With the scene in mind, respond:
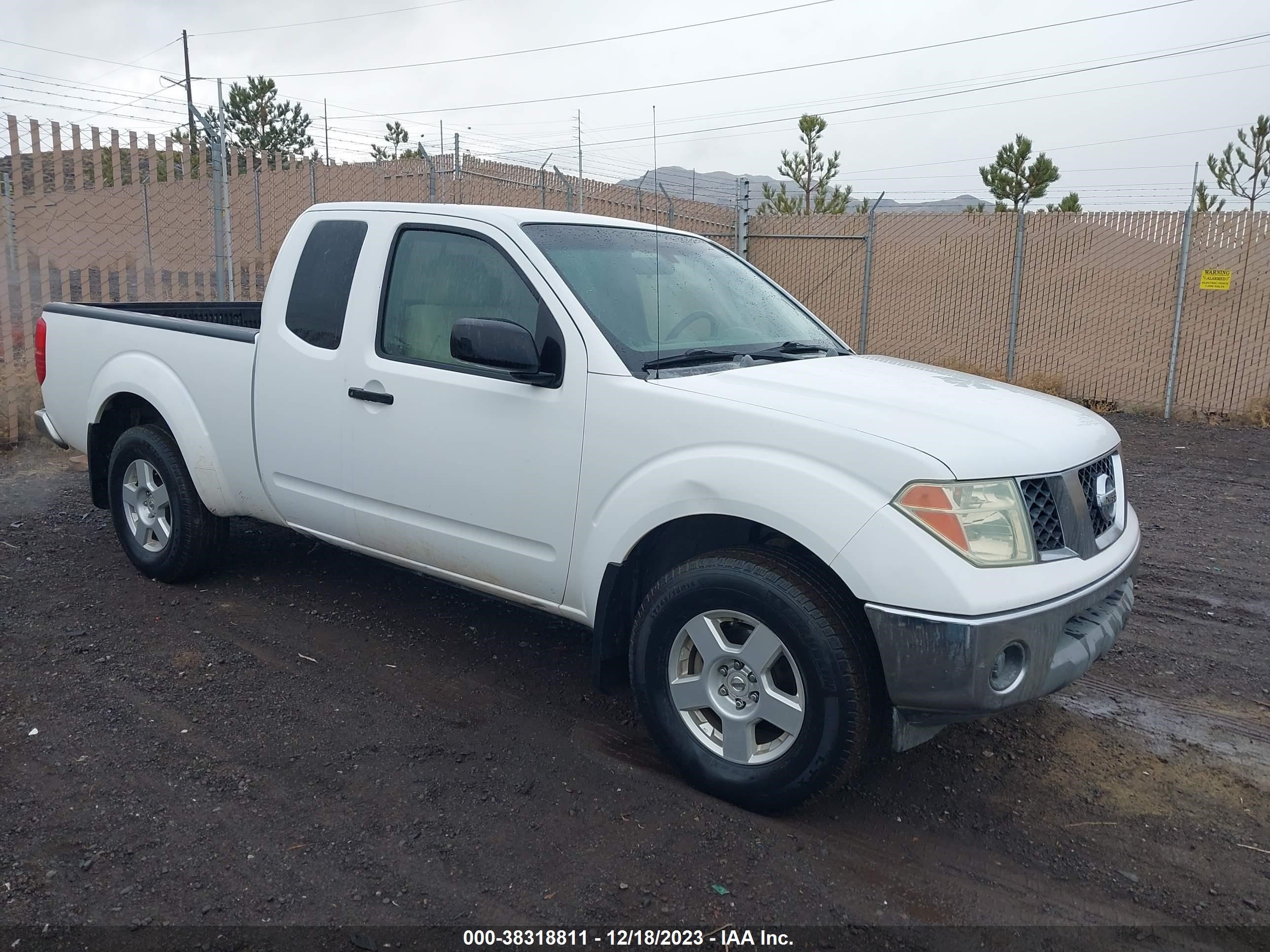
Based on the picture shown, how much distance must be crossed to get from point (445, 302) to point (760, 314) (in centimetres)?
135

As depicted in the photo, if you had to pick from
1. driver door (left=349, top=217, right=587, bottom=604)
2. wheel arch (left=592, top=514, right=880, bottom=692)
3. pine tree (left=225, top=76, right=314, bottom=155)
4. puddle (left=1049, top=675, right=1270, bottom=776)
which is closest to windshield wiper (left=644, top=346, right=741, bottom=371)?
driver door (left=349, top=217, right=587, bottom=604)

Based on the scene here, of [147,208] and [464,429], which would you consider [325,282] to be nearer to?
[464,429]

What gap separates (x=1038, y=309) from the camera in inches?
549

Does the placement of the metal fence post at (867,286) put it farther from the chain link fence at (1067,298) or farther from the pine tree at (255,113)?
the pine tree at (255,113)

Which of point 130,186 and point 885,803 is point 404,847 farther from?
point 130,186

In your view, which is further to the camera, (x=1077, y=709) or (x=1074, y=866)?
(x=1077, y=709)

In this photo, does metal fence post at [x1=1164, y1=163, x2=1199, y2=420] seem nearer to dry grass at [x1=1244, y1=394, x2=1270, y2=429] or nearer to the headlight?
dry grass at [x1=1244, y1=394, x2=1270, y2=429]

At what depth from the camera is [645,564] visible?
3.75 meters

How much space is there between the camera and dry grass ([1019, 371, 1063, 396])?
45.0 ft

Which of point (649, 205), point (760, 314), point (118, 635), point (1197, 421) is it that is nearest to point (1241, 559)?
point (760, 314)

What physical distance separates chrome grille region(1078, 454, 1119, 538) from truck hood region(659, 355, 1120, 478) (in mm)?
54

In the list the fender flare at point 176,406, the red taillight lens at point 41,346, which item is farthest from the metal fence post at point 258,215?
the fender flare at point 176,406

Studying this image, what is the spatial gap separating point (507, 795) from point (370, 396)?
1.77 meters

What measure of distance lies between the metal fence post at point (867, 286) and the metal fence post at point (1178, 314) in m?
4.07
